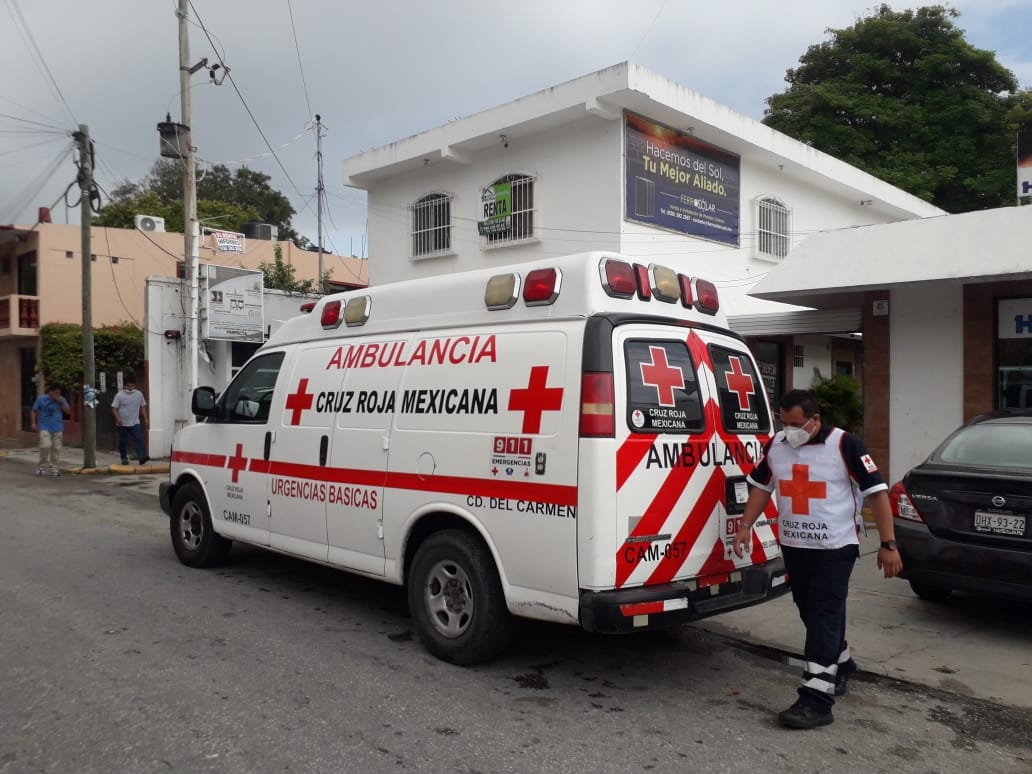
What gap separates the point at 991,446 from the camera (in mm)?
A: 6176

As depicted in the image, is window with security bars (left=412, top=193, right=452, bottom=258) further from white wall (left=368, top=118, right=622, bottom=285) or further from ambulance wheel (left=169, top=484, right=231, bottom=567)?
ambulance wheel (left=169, top=484, right=231, bottom=567)

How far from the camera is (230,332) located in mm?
17453

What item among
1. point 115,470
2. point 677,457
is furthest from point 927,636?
point 115,470

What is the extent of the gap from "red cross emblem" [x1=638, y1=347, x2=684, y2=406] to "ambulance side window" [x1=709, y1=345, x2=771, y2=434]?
372 millimetres

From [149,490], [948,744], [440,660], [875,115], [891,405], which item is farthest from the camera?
[875,115]

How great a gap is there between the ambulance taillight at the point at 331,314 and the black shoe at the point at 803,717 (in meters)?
4.04

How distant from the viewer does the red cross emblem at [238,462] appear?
6.87 metres

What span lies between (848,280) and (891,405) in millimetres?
1847

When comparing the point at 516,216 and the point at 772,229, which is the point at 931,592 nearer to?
the point at 516,216

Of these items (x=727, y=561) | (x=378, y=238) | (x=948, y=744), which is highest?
(x=378, y=238)

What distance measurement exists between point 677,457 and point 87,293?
50.8 ft

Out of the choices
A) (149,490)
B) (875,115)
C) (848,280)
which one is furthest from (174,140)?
(875,115)

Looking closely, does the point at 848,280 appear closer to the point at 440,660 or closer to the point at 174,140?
the point at 440,660

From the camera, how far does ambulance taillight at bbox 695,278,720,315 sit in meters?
5.32
